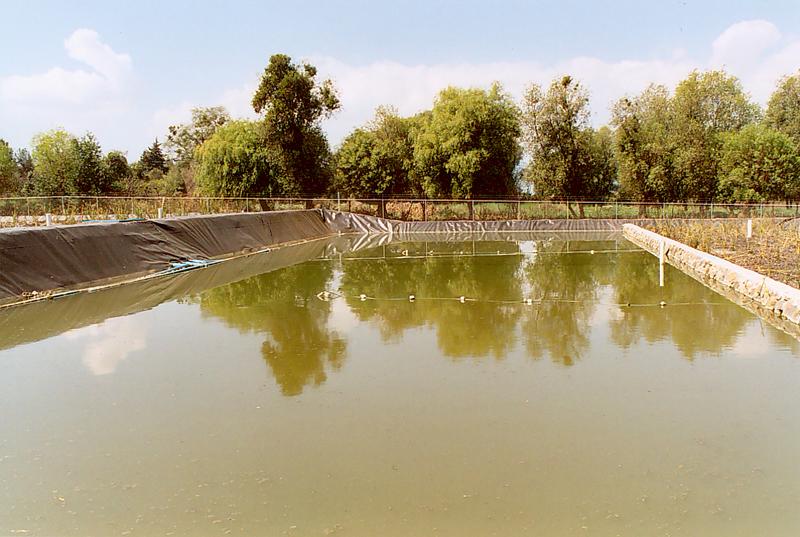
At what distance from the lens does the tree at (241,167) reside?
22016 mm

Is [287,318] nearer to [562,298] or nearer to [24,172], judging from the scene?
[562,298]

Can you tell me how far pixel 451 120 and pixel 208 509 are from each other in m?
20.7

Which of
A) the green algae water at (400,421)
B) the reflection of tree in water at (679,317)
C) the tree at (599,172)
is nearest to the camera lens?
the green algae water at (400,421)

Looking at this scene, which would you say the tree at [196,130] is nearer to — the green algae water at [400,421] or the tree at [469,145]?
the tree at [469,145]

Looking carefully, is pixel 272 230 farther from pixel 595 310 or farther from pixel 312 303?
pixel 595 310

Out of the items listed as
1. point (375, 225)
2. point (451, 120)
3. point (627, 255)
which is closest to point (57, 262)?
point (627, 255)

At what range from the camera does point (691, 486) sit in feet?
9.05

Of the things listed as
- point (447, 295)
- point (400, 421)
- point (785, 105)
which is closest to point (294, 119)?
point (447, 295)

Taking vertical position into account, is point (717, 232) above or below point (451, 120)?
below

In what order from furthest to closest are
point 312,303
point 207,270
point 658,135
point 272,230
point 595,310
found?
1. point 658,135
2. point 272,230
3. point 207,270
4. point 312,303
5. point 595,310

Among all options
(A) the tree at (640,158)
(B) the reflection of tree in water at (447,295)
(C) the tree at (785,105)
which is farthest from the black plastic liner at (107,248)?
(C) the tree at (785,105)

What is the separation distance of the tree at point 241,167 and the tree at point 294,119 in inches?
17.3

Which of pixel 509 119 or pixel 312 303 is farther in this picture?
pixel 509 119

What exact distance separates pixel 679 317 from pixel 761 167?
18.7 metres
